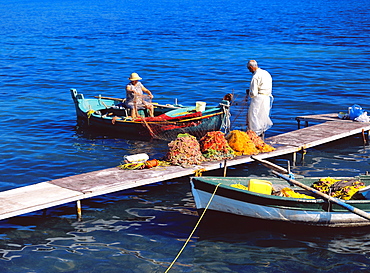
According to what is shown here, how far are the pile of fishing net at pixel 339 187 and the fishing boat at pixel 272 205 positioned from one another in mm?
164

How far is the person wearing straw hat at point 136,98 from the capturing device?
17766mm

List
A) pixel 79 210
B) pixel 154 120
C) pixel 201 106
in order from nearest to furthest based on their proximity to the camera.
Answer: pixel 79 210 < pixel 154 120 < pixel 201 106

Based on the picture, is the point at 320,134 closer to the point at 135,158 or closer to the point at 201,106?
the point at 201,106

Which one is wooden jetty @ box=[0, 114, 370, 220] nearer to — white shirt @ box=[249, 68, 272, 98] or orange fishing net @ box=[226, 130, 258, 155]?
orange fishing net @ box=[226, 130, 258, 155]

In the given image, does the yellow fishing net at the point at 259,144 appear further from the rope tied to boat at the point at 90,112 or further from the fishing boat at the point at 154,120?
the rope tied to boat at the point at 90,112

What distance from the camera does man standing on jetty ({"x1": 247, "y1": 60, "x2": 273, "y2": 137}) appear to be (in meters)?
14.3

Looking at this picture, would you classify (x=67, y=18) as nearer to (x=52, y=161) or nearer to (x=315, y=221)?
(x=52, y=161)

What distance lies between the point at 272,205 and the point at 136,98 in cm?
825

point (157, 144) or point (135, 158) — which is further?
point (157, 144)

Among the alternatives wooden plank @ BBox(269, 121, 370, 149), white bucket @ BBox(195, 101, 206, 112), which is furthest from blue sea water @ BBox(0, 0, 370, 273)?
white bucket @ BBox(195, 101, 206, 112)

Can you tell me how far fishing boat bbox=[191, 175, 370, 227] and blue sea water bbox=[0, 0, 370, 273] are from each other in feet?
1.10

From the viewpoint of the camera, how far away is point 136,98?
17906 mm

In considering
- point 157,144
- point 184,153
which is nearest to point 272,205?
point 184,153

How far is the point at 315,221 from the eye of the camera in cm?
1101
